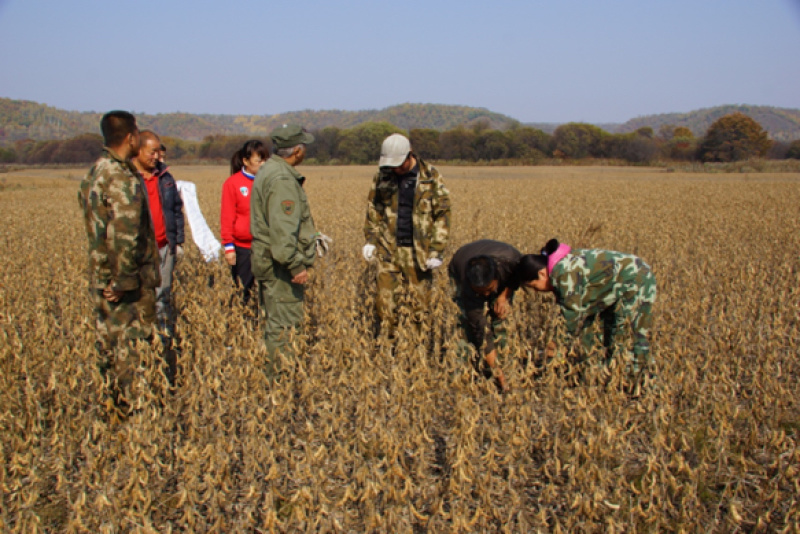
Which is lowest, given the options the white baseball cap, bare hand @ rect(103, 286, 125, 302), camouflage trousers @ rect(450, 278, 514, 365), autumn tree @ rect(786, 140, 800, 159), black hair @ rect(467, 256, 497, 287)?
camouflage trousers @ rect(450, 278, 514, 365)

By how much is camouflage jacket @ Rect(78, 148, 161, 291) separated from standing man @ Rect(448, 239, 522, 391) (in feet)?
6.75

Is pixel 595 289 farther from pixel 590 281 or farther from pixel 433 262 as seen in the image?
pixel 433 262

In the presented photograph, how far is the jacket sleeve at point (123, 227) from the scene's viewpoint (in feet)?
10.4

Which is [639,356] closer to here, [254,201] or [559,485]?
[559,485]

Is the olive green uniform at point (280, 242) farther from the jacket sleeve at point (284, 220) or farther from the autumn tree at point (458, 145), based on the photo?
the autumn tree at point (458, 145)

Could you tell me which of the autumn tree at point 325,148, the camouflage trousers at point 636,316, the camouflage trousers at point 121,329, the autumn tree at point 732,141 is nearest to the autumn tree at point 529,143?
the autumn tree at point 732,141

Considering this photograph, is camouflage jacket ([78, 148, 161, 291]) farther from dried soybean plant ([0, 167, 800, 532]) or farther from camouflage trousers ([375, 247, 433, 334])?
camouflage trousers ([375, 247, 433, 334])

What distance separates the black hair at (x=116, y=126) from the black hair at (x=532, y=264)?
250 centimetres

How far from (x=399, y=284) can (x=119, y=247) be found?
6.87 ft

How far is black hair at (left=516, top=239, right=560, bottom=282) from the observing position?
3.36 m

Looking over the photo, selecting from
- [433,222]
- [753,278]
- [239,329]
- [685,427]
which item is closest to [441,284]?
[433,222]

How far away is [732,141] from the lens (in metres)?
57.1

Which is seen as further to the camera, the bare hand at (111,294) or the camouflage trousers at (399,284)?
the camouflage trousers at (399,284)

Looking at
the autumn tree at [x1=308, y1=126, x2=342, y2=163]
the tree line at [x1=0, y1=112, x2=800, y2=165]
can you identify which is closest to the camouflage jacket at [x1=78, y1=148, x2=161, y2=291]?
the tree line at [x1=0, y1=112, x2=800, y2=165]
